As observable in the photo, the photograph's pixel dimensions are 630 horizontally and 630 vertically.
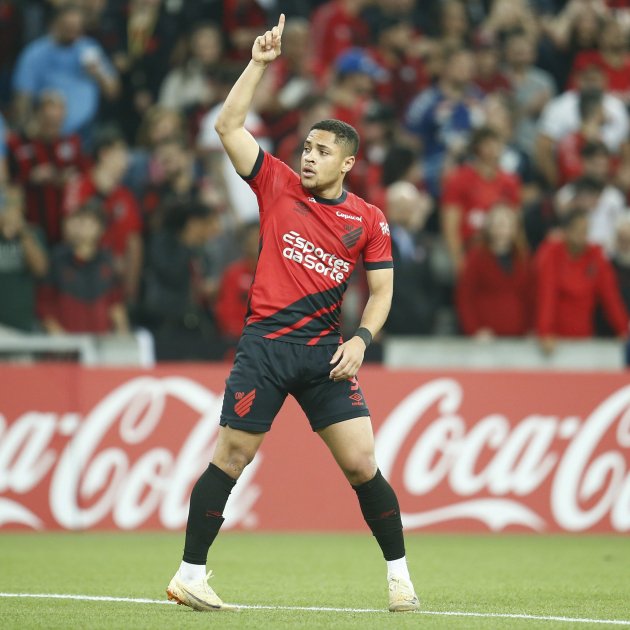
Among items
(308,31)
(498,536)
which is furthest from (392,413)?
(308,31)

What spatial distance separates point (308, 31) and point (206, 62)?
88.1 inches

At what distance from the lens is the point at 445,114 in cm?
1561

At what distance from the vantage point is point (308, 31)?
16.9 m

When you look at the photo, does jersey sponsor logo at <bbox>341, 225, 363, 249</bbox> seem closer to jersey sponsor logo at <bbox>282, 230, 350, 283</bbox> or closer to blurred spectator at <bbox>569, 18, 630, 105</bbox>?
jersey sponsor logo at <bbox>282, 230, 350, 283</bbox>

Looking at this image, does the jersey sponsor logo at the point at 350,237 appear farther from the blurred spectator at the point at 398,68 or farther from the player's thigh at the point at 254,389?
the blurred spectator at the point at 398,68

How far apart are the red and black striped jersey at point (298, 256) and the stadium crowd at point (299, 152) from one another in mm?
5540

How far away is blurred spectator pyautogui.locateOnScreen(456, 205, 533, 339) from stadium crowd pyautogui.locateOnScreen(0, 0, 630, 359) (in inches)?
0.7

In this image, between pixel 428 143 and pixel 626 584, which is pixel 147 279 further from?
pixel 626 584

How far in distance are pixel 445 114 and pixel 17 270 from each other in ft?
18.0

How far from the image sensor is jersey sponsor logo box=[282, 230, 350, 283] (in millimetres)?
6891

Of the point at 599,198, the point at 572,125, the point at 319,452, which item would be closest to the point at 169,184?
the point at 319,452

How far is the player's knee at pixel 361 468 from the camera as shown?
6.88 m

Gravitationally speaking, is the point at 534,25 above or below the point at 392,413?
above

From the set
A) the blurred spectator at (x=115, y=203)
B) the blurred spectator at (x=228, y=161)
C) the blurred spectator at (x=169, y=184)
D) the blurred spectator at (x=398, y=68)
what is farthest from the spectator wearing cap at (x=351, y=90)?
the blurred spectator at (x=115, y=203)
